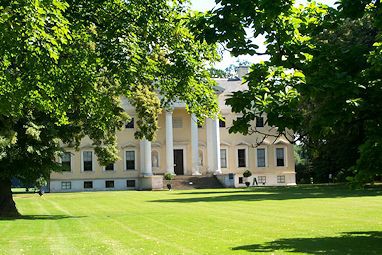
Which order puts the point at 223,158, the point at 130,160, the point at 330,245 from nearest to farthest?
1. the point at 330,245
2. the point at 130,160
3. the point at 223,158

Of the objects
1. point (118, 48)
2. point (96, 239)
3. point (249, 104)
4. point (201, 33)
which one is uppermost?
point (118, 48)

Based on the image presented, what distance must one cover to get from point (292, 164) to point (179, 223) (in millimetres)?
49781

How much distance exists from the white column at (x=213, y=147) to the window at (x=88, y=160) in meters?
13.1

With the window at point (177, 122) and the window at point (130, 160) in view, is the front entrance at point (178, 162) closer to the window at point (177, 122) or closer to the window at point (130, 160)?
the window at point (177, 122)

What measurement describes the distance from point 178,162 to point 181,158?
1.86 feet

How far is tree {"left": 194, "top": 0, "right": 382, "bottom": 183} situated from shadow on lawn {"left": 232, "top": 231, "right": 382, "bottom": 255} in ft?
4.73

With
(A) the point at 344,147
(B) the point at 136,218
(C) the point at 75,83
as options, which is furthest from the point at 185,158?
(C) the point at 75,83

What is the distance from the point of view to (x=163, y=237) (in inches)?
578

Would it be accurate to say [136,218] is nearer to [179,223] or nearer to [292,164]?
[179,223]

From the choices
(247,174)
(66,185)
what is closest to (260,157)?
(247,174)

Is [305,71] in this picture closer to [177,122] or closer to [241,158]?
[177,122]

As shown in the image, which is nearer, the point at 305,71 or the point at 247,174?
the point at 305,71

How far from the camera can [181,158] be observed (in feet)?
213

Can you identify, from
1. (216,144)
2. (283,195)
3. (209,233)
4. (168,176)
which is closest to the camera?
(209,233)
